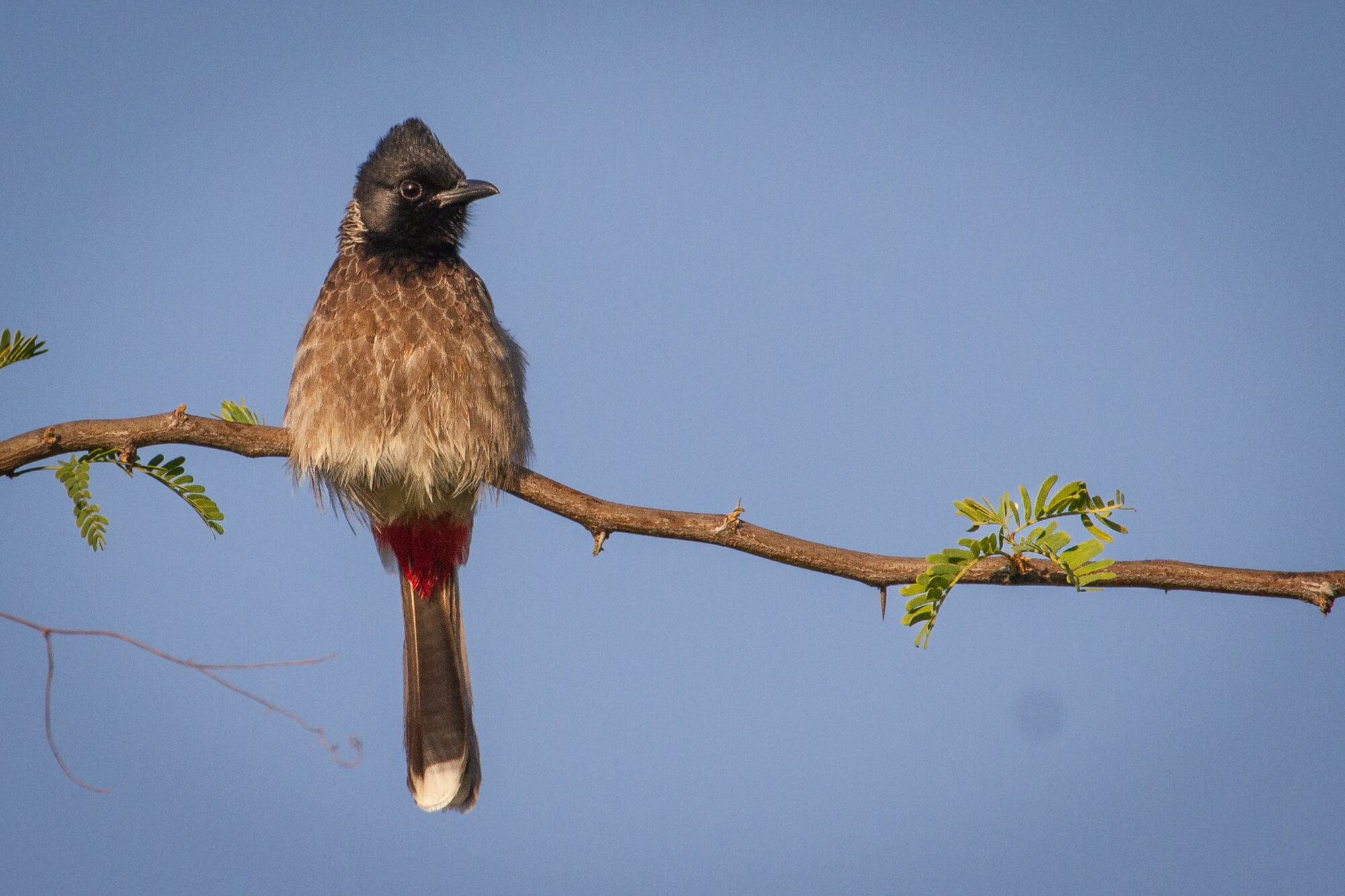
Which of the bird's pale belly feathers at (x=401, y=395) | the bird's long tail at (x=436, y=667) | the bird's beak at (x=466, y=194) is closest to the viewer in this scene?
the bird's pale belly feathers at (x=401, y=395)

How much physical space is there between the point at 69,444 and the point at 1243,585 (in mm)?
2928

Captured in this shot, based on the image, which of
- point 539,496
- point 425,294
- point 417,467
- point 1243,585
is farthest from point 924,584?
point 425,294

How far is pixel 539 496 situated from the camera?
3539 millimetres

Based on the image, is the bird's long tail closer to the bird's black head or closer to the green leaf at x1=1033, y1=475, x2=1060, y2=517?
the bird's black head

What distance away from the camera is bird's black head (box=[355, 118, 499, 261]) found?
462 centimetres

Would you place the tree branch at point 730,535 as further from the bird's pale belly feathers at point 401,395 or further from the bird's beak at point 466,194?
the bird's beak at point 466,194

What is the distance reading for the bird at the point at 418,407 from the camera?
4.02 metres

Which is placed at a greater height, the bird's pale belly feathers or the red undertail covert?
the bird's pale belly feathers

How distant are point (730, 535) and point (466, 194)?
220 centimetres

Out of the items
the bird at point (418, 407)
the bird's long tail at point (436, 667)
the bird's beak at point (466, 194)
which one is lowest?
the bird's long tail at point (436, 667)

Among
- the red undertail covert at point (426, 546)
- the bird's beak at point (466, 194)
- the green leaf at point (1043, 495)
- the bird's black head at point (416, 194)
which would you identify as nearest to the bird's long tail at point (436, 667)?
the red undertail covert at point (426, 546)

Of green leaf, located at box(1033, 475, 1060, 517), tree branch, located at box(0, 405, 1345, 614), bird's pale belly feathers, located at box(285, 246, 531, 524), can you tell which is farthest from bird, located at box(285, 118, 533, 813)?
green leaf, located at box(1033, 475, 1060, 517)

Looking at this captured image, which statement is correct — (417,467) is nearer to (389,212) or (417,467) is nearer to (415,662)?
(415,662)

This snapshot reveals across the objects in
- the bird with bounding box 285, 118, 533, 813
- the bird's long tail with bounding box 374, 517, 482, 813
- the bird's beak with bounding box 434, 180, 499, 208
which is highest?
the bird's beak with bounding box 434, 180, 499, 208
